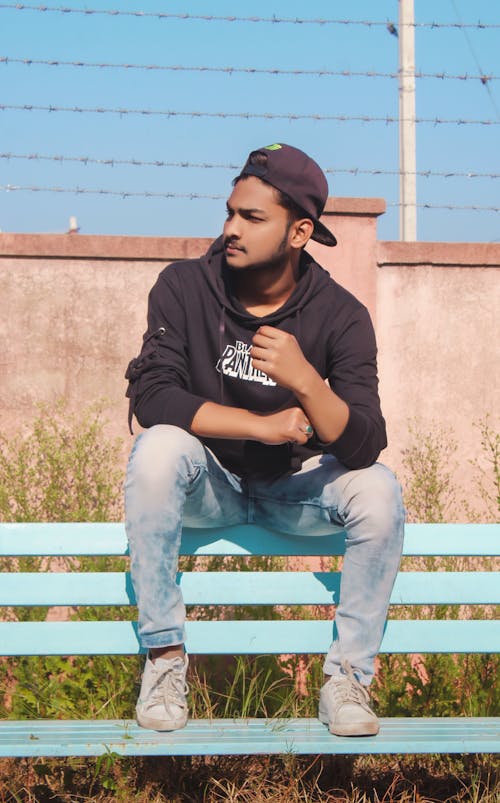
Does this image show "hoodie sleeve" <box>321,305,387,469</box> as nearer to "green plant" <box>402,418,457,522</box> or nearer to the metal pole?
"green plant" <box>402,418,457,522</box>

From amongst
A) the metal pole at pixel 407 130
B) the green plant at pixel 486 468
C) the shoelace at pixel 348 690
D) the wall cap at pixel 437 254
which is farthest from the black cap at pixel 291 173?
the metal pole at pixel 407 130

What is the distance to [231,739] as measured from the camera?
8.45 ft

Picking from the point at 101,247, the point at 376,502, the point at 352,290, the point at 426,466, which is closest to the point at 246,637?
the point at 376,502

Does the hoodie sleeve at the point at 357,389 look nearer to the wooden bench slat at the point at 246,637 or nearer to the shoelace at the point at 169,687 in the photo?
the wooden bench slat at the point at 246,637

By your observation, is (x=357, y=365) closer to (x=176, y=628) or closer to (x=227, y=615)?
(x=176, y=628)

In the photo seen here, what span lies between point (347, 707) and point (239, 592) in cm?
47

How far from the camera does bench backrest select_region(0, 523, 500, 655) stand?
9.45ft

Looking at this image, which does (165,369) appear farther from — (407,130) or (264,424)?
(407,130)

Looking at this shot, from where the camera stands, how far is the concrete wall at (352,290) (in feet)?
15.5

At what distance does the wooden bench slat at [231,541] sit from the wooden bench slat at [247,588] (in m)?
0.07

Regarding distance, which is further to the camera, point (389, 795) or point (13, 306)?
point (13, 306)

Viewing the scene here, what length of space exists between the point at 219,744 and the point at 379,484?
0.77 meters

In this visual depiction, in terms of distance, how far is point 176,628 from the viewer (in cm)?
268

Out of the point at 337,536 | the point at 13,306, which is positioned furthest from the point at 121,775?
the point at 13,306
